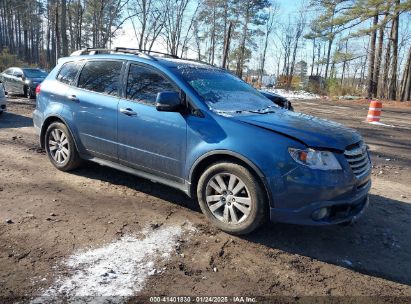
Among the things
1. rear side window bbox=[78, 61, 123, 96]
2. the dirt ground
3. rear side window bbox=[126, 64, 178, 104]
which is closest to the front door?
rear side window bbox=[126, 64, 178, 104]

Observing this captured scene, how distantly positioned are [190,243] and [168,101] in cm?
151

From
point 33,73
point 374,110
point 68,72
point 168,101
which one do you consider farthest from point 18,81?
point 168,101

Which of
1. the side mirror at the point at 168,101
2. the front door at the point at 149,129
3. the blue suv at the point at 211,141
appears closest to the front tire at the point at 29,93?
the blue suv at the point at 211,141

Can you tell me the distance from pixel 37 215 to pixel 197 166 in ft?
6.15

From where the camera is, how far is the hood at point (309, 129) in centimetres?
365

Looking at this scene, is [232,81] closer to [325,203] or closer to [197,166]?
[197,166]

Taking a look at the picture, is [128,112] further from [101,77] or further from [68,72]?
[68,72]

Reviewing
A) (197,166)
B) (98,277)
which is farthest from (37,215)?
(197,166)

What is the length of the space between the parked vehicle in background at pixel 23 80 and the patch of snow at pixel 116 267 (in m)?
15.1

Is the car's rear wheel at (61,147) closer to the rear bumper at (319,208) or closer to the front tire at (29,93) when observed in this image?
the rear bumper at (319,208)

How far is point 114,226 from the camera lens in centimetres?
405

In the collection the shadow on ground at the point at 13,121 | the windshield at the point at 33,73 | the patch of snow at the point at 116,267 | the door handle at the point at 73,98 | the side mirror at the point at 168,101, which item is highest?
the windshield at the point at 33,73

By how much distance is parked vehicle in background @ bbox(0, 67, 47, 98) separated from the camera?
16.8m

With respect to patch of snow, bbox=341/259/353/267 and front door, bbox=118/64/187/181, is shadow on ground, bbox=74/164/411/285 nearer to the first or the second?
patch of snow, bbox=341/259/353/267
